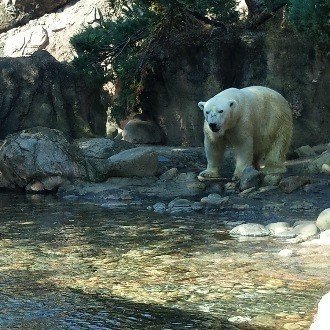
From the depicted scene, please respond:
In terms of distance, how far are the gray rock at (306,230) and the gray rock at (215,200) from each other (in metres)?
1.81

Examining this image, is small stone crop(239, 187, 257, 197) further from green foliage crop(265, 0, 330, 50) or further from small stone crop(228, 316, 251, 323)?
small stone crop(228, 316, 251, 323)

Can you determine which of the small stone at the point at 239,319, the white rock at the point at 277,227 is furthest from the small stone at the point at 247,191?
the small stone at the point at 239,319

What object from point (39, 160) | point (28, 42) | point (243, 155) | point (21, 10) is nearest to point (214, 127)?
point (243, 155)

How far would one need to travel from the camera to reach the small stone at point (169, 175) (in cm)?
1027

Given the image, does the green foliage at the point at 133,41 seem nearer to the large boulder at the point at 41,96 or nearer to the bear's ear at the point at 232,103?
the large boulder at the point at 41,96

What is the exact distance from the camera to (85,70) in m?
13.6

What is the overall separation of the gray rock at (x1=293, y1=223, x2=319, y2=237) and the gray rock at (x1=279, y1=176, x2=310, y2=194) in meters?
1.88

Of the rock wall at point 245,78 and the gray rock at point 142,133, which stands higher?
the rock wall at point 245,78

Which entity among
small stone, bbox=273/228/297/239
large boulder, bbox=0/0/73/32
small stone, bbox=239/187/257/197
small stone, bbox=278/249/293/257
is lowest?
small stone, bbox=239/187/257/197

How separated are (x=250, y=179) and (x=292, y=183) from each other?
1.81ft

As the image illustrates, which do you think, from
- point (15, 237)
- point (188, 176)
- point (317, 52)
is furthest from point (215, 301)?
point (317, 52)

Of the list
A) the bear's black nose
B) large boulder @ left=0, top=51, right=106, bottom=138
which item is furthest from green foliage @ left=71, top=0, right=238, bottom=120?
the bear's black nose

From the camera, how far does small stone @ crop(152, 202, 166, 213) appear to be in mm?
8477

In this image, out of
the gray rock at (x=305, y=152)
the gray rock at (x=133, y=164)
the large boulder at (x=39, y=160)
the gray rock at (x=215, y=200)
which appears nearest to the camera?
the gray rock at (x=215, y=200)
